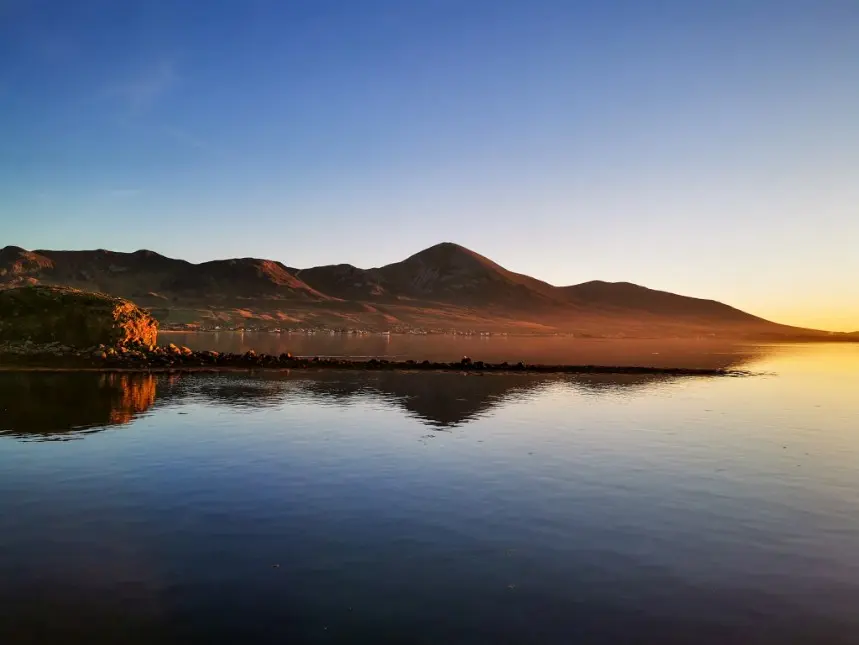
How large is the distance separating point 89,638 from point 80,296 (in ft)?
224

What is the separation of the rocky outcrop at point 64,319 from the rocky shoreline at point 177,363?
1.20m

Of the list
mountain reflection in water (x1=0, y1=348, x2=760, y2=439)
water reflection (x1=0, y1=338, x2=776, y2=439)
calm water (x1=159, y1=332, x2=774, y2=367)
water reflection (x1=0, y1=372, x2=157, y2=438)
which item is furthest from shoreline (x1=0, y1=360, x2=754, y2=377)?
calm water (x1=159, y1=332, x2=774, y2=367)

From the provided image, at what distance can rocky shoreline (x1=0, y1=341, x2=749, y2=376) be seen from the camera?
6250 centimetres

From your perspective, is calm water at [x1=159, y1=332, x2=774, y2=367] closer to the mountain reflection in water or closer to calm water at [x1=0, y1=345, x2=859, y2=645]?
the mountain reflection in water

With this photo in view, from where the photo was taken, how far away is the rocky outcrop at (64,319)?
66.3 m

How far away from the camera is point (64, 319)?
67312 millimetres

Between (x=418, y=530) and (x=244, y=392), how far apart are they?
113 ft

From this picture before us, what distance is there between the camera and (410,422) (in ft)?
118

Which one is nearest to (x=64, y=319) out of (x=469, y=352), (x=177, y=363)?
(x=177, y=363)

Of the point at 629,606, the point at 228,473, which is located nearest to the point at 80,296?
the point at 228,473

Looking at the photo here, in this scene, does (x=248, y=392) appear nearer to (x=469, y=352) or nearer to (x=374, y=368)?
(x=374, y=368)

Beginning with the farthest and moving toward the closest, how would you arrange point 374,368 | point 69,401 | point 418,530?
point 374,368 < point 69,401 < point 418,530

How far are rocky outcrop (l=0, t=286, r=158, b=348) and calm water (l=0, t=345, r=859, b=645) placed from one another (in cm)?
3257

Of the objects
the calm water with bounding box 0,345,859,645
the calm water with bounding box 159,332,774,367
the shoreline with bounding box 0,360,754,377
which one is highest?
the calm water with bounding box 159,332,774,367
